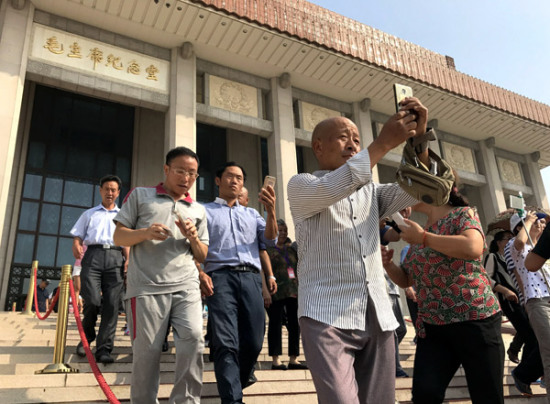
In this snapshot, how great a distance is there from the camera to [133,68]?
11164 mm

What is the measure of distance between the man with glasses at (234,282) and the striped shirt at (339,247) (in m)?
0.88

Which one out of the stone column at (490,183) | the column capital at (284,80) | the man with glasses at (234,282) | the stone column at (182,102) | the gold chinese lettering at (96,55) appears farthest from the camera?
the stone column at (490,183)

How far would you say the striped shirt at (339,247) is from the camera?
179cm

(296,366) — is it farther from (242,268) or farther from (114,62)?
(114,62)

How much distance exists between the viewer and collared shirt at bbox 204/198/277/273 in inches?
144

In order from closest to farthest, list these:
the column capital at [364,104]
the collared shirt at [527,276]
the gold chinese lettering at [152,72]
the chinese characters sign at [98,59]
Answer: the collared shirt at [527,276] < the chinese characters sign at [98,59] < the gold chinese lettering at [152,72] < the column capital at [364,104]

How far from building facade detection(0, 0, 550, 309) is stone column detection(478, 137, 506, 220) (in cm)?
6

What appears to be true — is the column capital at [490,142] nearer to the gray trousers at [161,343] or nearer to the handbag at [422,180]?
the gray trousers at [161,343]

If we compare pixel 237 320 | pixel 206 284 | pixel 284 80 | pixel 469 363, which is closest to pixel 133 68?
pixel 284 80

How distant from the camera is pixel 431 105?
14.5 metres

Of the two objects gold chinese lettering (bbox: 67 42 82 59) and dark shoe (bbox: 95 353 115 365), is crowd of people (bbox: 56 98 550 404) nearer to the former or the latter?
dark shoe (bbox: 95 353 115 365)

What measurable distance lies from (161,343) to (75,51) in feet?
31.6

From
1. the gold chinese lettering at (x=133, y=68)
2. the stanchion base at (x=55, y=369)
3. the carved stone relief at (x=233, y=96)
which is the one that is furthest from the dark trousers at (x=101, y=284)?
the carved stone relief at (x=233, y=96)

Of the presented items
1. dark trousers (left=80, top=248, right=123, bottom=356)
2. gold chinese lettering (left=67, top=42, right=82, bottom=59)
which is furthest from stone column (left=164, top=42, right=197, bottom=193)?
dark trousers (left=80, top=248, right=123, bottom=356)
